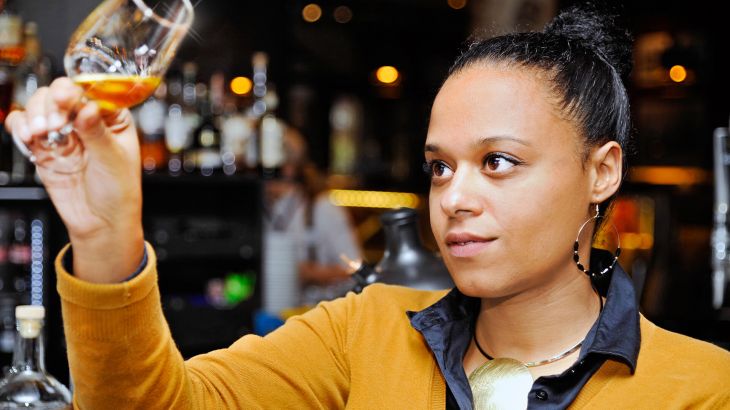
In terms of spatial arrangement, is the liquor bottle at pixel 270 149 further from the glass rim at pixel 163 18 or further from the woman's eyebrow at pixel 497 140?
the glass rim at pixel 163 18

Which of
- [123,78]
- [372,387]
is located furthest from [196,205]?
[123,78]

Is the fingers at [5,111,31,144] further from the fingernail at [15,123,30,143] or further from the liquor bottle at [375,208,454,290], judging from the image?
the liquor bottle at [375,208,454,290]

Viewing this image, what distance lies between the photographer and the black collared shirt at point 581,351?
141cm

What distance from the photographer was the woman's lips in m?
1.38

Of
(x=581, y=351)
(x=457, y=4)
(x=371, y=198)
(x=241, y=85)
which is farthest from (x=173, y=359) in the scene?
(x=457, y=4)

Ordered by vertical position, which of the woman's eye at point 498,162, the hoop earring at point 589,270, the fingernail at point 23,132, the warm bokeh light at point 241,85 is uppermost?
the fingernail at point 23,132

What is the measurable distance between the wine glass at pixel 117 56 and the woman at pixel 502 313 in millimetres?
194

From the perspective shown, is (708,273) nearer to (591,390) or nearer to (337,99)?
(337,99)

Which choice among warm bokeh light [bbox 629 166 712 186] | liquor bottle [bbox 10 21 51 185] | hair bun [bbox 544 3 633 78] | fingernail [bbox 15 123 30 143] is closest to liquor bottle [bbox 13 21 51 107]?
liquor bottle [bbox 10 21 51 185]

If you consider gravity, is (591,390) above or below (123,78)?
below

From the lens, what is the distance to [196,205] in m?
4.29

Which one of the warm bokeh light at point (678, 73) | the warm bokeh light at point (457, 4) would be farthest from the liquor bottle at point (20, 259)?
the warm bokeh light at point (678, 73)

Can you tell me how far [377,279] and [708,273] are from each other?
538 centimetres

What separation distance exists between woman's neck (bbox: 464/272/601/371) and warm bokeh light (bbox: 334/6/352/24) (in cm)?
615
